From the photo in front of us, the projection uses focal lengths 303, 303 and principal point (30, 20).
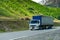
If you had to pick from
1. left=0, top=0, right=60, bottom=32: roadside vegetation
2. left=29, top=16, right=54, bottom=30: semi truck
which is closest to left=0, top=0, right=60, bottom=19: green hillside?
left=0, top=0, right=60, bottom=32: roadside vegetation

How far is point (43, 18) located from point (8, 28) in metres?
8.25

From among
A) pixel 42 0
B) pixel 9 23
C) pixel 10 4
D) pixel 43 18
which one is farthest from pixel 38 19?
pixel 42 0

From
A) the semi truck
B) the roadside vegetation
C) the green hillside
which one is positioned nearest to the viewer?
the semi truck

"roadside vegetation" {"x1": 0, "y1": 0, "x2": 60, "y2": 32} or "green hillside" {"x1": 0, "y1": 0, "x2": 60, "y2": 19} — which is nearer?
"roadside vegetation" {"x1": 0, "y1": 0, "x2": 60, "y2": 32}

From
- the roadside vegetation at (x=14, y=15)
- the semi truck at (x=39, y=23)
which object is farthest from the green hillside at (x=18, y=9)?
the semi truck at (x=39, y=23)

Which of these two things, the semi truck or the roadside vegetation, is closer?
the semi truck

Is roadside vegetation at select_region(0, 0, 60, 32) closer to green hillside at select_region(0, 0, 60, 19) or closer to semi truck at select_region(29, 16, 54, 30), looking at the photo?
green hillside at select_region(0, 0, 60, 19)

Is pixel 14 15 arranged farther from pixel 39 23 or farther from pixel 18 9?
pixel 39 23

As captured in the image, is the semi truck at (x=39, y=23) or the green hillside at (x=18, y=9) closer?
the semi truck at (x=39, y=23)

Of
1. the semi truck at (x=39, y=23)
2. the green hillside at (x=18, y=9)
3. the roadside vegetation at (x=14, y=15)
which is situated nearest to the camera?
the semi truck at (x=39, y=23)

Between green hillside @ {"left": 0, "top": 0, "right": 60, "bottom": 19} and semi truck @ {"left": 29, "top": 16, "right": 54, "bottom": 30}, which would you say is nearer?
semi truck @ {"left": 29, "top": 16, "right": 54, "bottom": 30}

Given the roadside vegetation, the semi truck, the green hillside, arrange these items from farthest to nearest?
the green hillside, the roadside vegetation, the semi truck

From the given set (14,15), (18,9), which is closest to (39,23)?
(14,15)

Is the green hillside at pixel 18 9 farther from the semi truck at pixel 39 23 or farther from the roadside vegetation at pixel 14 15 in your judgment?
the semi truck at pixel 39 23
